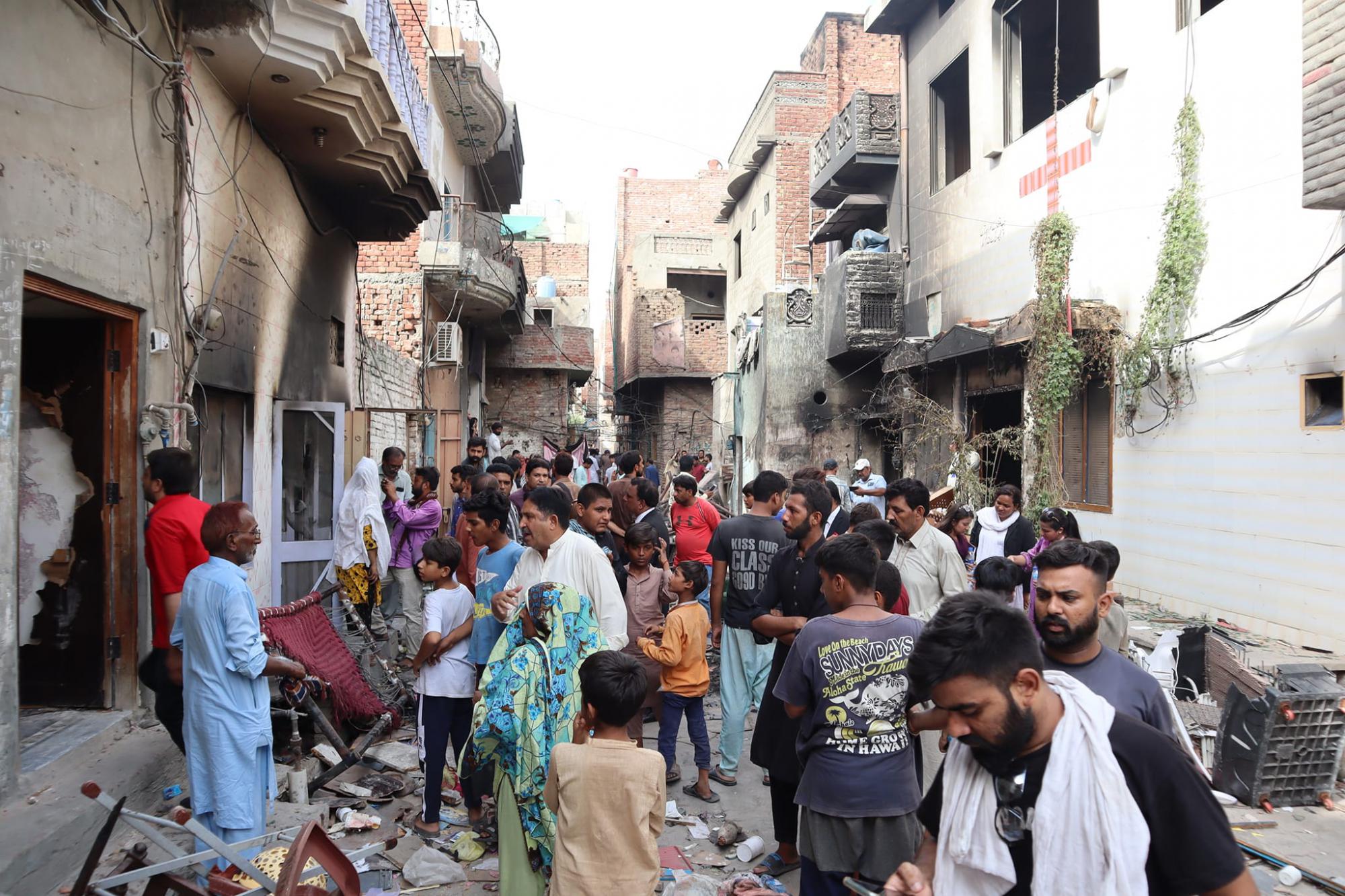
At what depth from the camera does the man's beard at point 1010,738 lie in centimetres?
165

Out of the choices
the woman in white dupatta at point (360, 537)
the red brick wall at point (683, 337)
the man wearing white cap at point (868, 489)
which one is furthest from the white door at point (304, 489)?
the red brick wall at point (683, 337)

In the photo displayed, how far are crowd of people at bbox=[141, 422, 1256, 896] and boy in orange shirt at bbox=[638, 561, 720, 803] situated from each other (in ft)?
0.05

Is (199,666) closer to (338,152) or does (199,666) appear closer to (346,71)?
(346,71)

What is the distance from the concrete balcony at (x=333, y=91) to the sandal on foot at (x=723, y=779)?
525cm

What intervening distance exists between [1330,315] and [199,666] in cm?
796

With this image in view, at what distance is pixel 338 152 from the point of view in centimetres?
732

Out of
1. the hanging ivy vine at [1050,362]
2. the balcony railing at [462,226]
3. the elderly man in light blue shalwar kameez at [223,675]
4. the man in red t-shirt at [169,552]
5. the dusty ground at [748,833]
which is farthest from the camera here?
the balcony railing at [462,226]

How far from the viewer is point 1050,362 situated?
1018 centimetres

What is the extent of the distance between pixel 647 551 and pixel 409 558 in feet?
10.5

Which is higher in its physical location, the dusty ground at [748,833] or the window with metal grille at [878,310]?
the window with metal grille at [878,310]

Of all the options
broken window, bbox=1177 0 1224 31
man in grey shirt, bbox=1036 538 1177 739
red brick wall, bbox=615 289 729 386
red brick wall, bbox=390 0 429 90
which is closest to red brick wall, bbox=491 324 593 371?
red brick wall, bbox=615 289 729 386

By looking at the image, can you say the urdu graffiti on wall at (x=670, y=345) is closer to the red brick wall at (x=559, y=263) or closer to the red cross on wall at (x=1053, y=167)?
the red brick wall at (x=559, y=263)

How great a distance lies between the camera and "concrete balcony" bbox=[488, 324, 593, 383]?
23484 millimetres

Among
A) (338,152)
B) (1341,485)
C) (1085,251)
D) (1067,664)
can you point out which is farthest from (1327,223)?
(338,152)
